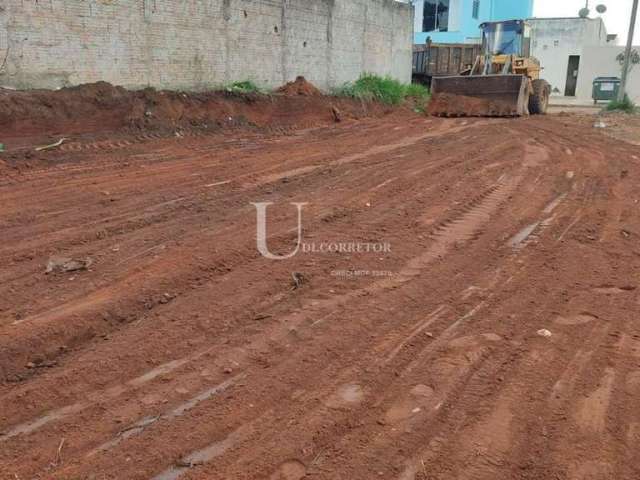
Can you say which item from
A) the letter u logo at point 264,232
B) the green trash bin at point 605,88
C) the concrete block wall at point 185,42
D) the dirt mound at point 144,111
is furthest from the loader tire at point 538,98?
the letter u logo at point 264,232

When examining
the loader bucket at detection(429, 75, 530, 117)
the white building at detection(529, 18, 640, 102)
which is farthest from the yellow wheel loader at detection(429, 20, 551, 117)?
the white building at detection(529, 18, 640, 102)

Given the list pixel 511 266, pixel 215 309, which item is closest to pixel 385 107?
pixel 511 266

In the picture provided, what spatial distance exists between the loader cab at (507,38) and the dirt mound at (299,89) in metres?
8.06

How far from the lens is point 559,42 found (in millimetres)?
42906

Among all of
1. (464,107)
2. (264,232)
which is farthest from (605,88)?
(264,232)

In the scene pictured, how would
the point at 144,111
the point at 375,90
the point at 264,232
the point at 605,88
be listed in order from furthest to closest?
the point at 605,88 → the point at 375,90 → the point at 144,111 → the point at 264,232

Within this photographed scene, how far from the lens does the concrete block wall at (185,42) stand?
38.3 ft

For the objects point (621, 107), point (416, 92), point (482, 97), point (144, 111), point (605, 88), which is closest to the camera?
point (144, 111)

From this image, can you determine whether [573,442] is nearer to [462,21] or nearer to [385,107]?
[385,107]

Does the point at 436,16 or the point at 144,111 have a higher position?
the point at 436,16

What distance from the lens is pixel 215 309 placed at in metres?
4.46

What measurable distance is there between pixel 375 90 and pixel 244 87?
297 inches

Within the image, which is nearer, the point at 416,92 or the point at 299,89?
the point at 299,89

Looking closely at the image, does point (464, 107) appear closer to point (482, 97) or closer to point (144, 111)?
point (482, 97)
